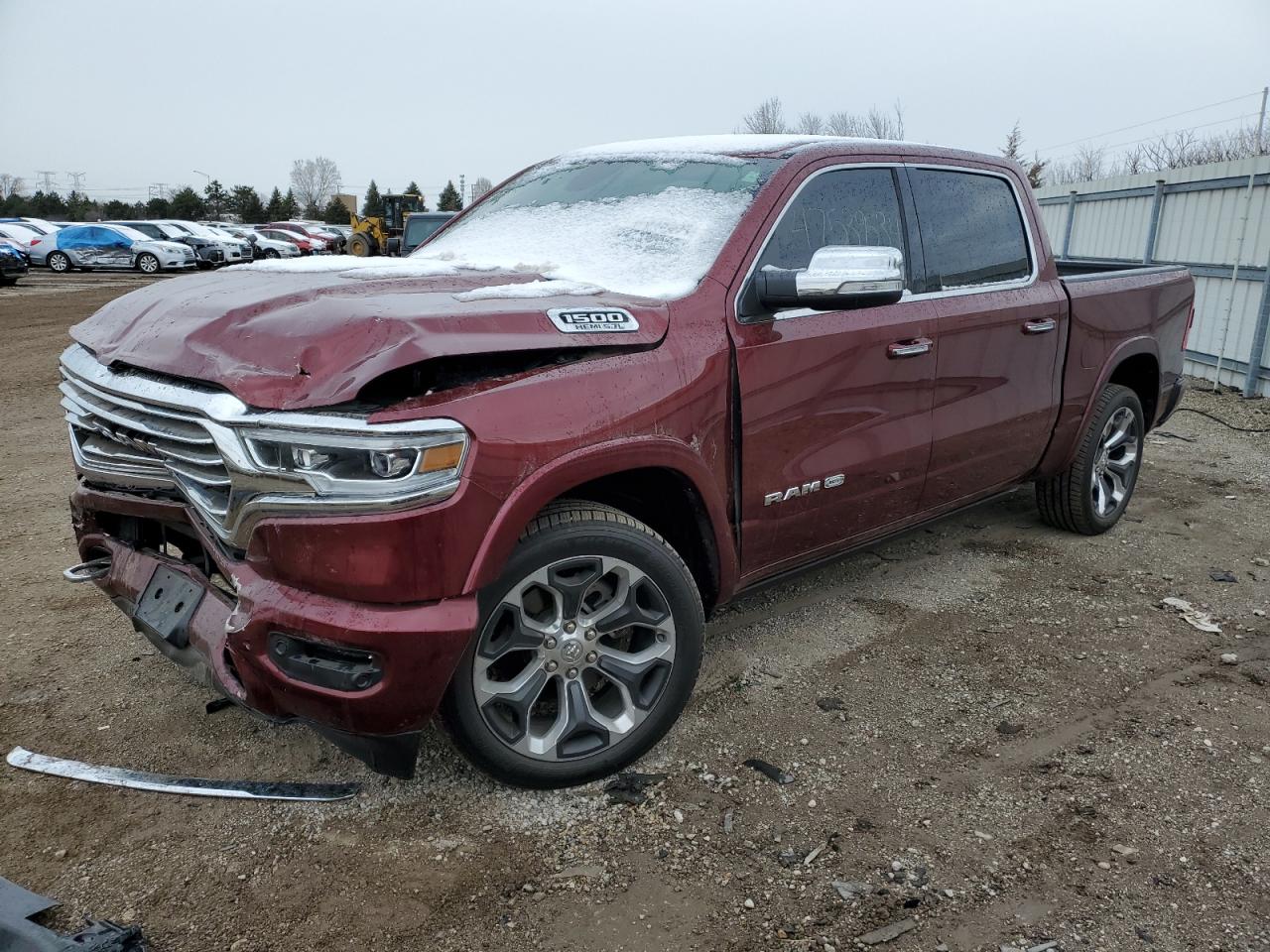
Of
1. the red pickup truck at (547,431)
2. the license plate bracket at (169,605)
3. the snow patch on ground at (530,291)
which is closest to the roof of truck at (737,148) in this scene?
the red pickup truck at (547,431)

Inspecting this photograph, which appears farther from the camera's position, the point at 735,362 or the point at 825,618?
the point at 825,618

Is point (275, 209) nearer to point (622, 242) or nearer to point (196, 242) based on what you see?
point (196, 242)

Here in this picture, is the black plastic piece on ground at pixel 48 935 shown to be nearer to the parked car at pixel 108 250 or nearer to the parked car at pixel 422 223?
the parked car at pixel 422 223

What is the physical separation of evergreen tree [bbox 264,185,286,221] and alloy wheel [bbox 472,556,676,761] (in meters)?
75.6

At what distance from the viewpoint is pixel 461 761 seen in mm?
3061

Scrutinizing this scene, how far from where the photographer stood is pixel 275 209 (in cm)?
7188

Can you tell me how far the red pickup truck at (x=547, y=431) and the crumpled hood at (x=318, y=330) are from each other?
0.03 ft

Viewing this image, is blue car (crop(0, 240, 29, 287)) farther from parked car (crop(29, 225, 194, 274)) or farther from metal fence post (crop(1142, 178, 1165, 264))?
metal fence post (crop(1142, 178, 1165, 264))

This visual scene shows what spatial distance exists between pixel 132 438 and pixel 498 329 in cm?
110

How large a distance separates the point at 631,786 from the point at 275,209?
7670cm

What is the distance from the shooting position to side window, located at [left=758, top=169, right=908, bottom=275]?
3346 mm

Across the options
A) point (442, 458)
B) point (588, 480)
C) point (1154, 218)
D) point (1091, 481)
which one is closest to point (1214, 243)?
point (1154, 218)

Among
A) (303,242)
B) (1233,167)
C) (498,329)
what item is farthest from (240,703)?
(303,242)

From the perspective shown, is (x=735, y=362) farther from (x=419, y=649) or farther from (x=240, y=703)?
(x=240, y=703)
